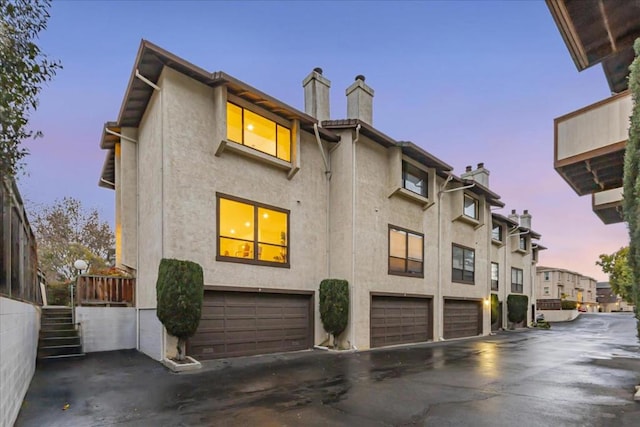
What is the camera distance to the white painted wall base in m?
9.82

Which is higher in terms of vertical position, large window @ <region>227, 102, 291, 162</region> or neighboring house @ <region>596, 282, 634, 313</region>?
large window @ <region>227, 102, 291, 162</region>

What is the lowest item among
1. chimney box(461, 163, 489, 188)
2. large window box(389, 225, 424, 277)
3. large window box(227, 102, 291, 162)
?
large window box(389, 225, 424, 277)

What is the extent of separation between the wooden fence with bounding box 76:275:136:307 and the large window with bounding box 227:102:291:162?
6.28 meters

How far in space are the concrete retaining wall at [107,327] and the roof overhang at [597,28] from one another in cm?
1386

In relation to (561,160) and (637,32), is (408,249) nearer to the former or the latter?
(561,160)

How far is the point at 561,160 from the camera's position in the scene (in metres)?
8.34

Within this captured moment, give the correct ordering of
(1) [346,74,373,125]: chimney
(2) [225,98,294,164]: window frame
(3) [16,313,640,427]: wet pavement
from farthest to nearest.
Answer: (1) [346,74,373,125]: chimney, (2) [225,98,294,164]: window frame, (3) [16,313,640,427]: wet pavement

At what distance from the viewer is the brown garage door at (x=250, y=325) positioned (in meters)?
10.3

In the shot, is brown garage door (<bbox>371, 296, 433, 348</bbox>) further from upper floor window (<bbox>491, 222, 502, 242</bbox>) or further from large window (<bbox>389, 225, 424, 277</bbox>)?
upper floor window (<bbox>491, 222, 502, 242</bbox>)

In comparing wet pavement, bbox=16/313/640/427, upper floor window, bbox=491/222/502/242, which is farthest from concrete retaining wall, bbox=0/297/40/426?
upper floor window, bbox=491/222/502/242

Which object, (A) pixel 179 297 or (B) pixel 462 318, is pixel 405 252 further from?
(A) pixel 179 297

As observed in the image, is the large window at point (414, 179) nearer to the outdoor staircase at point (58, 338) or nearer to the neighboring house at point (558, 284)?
the outdoor staircase at point (58, 338)

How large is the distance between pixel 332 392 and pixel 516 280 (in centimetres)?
2554

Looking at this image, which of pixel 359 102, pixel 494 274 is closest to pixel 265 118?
pixel 359 102
